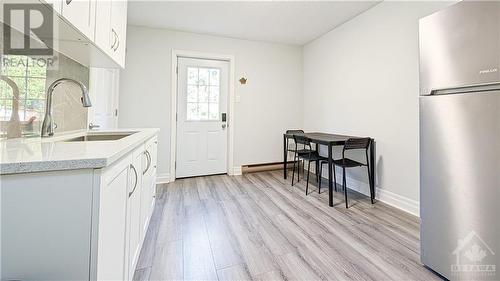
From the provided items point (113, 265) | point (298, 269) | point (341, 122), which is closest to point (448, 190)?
point (298, 269)

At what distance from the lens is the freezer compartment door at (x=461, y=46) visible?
43.1 inches

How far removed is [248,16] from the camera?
298 cm

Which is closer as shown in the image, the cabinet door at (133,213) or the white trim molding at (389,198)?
the cabinet door at (133,213)

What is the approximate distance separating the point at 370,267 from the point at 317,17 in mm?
2917

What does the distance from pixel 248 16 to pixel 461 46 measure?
2.40 meters

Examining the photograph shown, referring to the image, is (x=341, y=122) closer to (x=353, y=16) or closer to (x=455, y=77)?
(x=353, y=16)

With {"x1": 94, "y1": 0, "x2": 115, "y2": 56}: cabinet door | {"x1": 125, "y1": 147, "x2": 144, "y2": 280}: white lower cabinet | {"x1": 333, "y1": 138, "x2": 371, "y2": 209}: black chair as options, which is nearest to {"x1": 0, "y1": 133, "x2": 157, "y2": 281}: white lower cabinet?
{"x1": 125, "y1": 147, "x2": 144, "y2": 280}: white lower cabinet

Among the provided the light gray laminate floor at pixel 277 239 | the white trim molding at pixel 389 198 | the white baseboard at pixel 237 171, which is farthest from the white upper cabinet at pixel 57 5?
the white baseboard at pixel 237 171

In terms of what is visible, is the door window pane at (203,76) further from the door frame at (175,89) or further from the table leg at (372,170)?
the table leg at (372,170)

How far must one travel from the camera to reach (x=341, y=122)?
329 centimetres

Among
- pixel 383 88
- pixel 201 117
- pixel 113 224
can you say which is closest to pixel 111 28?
pixel 113 224

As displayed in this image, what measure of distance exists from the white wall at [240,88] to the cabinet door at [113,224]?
2.56 m

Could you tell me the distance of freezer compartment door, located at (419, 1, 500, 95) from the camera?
1.10 meters

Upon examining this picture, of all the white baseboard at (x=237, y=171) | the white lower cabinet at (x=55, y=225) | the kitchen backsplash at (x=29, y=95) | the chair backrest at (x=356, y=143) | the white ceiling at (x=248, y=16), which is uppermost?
the white ceiling at (x=248, y=16)
